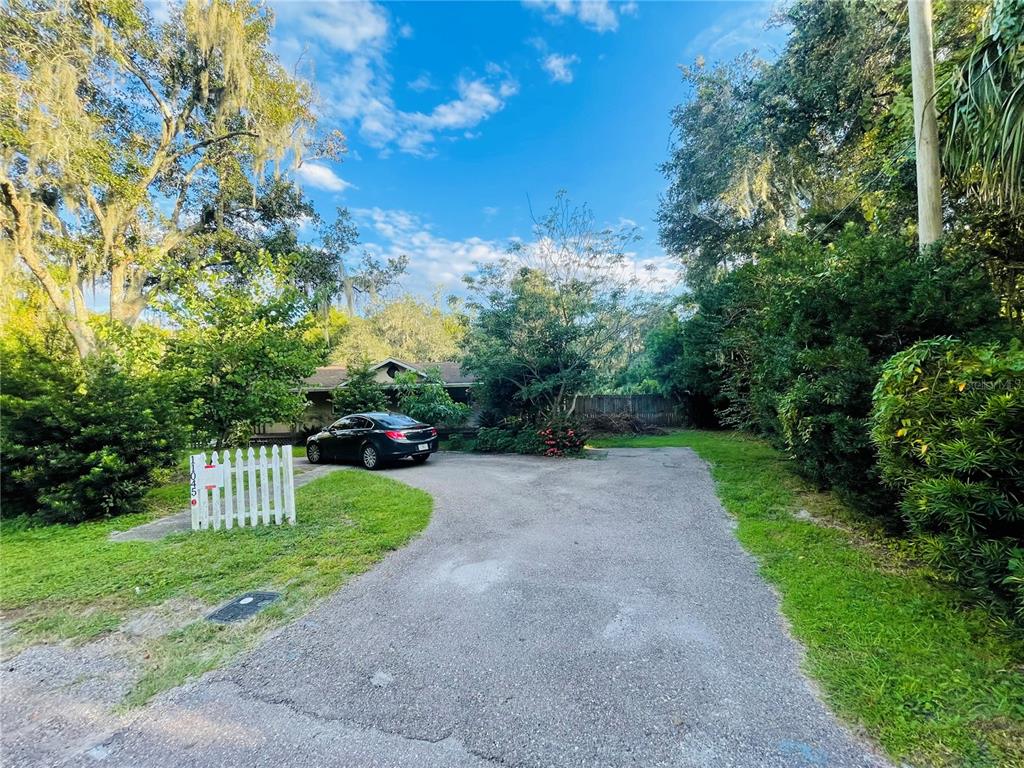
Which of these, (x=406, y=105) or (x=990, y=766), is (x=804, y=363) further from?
(x=406, y=105)

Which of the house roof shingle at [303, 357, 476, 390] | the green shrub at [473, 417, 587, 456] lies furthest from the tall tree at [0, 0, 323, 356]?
the green shrub at [473, 417, 587, 456]

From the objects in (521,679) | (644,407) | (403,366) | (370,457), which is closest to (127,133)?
(403,366)

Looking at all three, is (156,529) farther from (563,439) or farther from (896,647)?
(563,439)

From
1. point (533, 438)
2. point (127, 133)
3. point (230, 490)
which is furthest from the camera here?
point (533, 438)

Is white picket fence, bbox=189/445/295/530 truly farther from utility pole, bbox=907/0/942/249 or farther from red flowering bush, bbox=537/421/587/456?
utility pole, bbox=907/0/942/249

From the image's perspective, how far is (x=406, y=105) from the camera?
1202cm

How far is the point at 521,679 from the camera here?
2.35 metres

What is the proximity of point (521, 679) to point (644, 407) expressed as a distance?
17.7 meters

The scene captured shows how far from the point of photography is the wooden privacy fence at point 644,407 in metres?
18.2

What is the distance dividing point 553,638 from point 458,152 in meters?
15.4

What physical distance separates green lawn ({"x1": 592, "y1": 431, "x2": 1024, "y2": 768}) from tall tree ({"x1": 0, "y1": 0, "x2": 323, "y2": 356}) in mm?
11655

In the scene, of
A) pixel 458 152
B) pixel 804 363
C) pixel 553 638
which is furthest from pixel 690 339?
pixel 553 638

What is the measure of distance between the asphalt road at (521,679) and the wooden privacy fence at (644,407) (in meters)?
14.0

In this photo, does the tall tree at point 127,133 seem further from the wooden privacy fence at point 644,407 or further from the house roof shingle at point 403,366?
the wooden privacy fence at point 644,407
